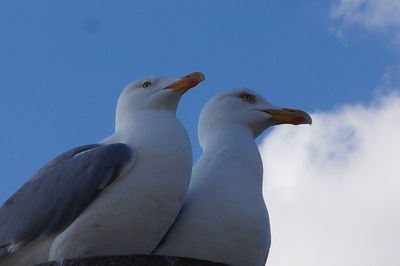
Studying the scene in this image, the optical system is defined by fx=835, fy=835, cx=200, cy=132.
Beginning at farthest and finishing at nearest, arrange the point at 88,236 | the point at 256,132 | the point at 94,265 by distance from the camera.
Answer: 1. the point at 256,132
2. the point at 88,236
3. the point at 94,265

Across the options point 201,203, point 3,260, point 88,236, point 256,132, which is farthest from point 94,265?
point 256,132

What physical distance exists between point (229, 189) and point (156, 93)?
0.84 m

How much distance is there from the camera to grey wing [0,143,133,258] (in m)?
4.64

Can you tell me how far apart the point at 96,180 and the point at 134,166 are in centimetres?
23

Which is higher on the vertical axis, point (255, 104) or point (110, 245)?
point (255, 104)

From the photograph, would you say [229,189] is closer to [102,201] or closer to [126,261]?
[102,201]

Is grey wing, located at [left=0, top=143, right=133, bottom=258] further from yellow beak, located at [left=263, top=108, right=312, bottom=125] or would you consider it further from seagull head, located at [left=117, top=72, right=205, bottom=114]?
yellow beak, located at [left=263, top=108, right=312, bottom=125]

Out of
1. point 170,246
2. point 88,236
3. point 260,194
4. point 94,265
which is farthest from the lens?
point 260,194

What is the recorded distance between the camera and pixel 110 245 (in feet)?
15.0

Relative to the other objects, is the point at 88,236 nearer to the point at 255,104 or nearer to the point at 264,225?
the point at 264,225

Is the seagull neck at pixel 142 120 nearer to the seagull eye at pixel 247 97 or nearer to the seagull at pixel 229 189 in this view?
the seagull at pixel 229 189

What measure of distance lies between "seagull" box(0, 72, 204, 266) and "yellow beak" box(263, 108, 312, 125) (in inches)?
46.4

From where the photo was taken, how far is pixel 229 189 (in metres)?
5.21

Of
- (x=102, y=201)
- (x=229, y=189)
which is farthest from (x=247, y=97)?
(x=102, y=201)
